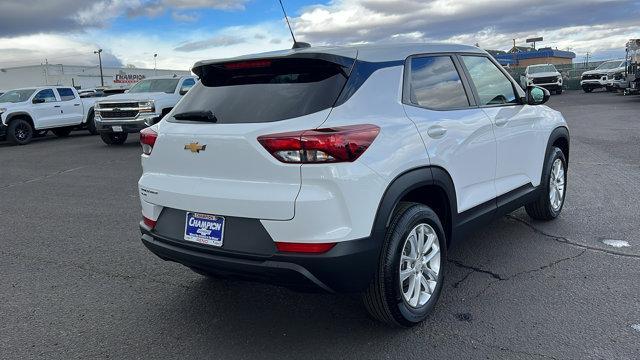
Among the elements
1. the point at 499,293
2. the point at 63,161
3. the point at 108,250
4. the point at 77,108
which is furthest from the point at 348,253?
the point at 77,108

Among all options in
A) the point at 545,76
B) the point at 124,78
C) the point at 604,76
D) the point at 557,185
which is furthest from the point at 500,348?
the point at 124,78

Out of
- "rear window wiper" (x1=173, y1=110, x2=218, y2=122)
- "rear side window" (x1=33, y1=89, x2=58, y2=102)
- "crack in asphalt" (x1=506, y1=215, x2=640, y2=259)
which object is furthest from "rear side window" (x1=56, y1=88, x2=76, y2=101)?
"crack in asphalt" (x1=506, y1=215, x2=640, y2=259)

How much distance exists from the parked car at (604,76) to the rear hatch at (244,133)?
33.0 meters

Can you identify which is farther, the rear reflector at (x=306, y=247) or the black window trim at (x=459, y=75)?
the black window trim at (x=459, y=75)

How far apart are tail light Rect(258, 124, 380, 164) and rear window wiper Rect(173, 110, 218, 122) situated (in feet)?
1.75

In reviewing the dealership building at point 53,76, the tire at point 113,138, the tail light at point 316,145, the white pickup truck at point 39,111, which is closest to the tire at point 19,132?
the white pickup truck at point 39,111

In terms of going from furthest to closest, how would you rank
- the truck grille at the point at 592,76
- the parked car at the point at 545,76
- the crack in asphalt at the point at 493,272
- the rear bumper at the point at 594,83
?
the truck grille at the point at 592,76
the parked car at the point at 545,76
the rear bumper at the point at 594,83
the crack in asphalt at the point at 493,272

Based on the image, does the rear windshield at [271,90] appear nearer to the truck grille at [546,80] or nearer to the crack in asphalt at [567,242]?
the crack in asphalt at [567,242]

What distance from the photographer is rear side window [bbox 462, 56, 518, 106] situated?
4.33 meters

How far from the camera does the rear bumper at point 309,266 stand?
293 cm

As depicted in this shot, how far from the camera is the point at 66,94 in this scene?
18125 millimetres

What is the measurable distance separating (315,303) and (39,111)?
16484 millimetres

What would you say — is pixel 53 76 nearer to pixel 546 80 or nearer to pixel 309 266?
pixel 546 80

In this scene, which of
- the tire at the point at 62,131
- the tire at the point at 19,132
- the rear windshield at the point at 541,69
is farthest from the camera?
the rear windshield at the point at 541,69
